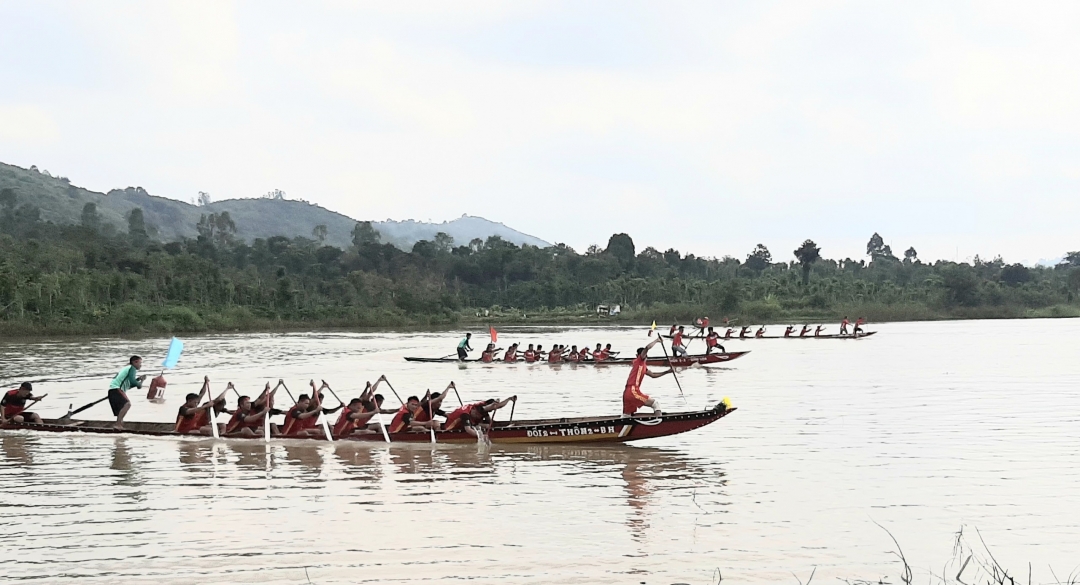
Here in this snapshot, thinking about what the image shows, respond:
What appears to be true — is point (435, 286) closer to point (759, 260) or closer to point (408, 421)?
point (759, 260)

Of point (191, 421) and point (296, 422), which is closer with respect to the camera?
point (296, 422)

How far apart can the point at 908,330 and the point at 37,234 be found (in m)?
80.7

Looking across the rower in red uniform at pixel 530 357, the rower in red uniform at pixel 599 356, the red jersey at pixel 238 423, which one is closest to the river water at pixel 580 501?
the red jersey at pixel 238 423

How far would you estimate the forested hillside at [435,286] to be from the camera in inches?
2338

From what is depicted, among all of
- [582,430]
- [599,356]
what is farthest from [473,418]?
[599,356]

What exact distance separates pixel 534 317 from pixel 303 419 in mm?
69828

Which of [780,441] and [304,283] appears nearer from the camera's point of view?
[780,441]

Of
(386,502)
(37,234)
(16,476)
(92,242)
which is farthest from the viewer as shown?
(37,234)

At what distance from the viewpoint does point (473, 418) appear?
48.1ft

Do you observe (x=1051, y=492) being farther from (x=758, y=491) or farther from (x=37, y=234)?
(x=37, y=234)

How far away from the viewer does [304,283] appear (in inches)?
3356

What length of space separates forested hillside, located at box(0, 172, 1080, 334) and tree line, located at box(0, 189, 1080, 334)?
0.15 m

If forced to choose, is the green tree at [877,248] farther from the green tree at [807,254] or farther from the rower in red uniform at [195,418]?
the rower in red uniform at [195,418]

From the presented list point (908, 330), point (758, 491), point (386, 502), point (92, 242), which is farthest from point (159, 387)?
point (92, 242)
